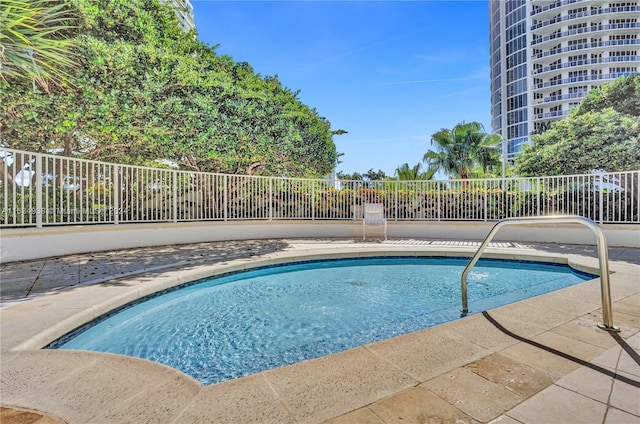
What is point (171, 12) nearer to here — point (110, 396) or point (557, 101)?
point (110, 396)

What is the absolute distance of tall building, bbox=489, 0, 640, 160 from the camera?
43.3 metres

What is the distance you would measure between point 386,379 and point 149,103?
27.8 ft

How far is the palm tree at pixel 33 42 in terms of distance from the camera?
16.2 feet

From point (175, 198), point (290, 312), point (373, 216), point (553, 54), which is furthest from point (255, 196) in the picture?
point (553, 54)

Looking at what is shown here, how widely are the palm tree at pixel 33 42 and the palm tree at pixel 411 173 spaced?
1757 centimetres

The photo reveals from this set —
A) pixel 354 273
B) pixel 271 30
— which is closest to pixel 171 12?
pixel 271 30

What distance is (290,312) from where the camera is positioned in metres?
3.81

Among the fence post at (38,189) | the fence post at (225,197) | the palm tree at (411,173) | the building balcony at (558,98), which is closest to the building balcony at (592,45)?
the building balcony at (558,98)

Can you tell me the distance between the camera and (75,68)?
266 inches

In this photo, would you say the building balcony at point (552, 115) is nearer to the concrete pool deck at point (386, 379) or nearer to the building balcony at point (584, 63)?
the building balcony at point (584, 63)

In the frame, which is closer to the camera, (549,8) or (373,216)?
(373,216)

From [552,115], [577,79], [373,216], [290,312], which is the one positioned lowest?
[290,312]

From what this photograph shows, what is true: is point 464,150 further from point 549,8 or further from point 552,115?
point 549,8

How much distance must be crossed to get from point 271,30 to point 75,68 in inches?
244
